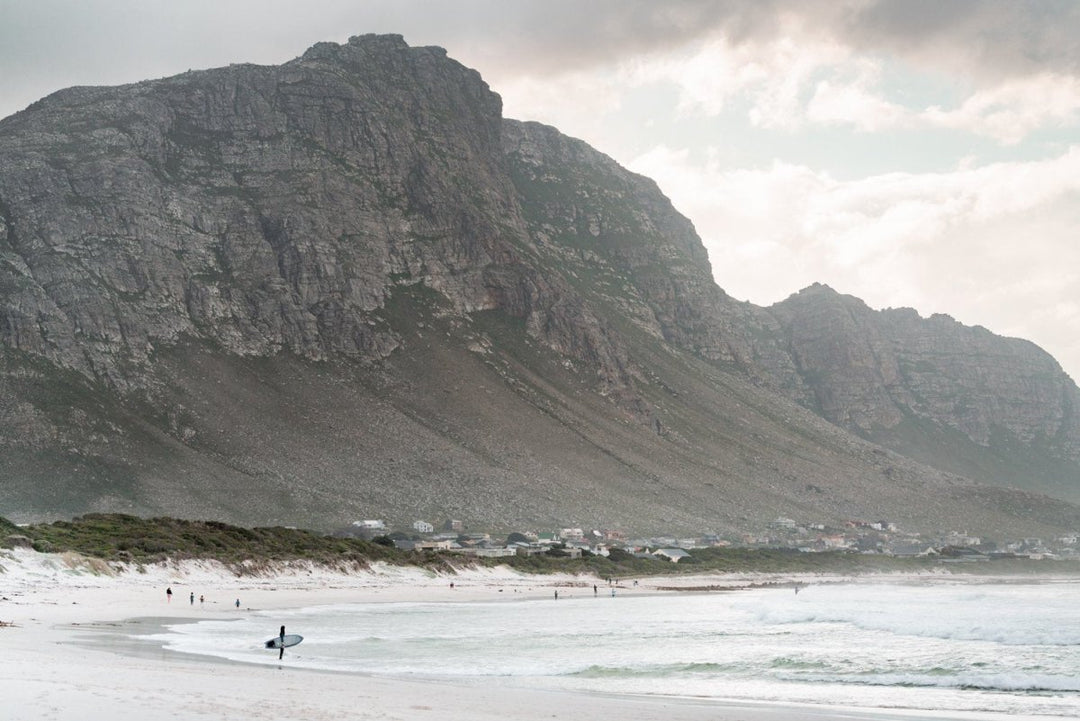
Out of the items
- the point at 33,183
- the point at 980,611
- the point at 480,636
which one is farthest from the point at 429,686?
the point at 33,183

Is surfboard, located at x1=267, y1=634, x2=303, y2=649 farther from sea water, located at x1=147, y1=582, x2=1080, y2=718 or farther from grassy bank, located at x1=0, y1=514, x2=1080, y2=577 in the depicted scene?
grassy bank, located at x1=0, y1=514, x2=1080, y2=577

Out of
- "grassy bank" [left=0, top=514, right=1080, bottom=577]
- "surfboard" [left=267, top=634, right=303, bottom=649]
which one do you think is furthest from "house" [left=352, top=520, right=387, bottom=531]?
"surfboard" [left=267, top=634, right=303, bottom=649]

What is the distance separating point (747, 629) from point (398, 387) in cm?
13287

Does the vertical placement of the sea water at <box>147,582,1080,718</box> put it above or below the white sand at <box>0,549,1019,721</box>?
below

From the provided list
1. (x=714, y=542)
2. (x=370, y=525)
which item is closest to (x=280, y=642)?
(x=370, y=525)

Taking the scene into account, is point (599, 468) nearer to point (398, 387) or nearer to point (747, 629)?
point (398, 387)

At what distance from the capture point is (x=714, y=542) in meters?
149

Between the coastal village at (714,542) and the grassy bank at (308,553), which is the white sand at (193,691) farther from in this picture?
the coastal village at (714,542)

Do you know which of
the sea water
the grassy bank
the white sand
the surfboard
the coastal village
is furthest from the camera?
the coastal village

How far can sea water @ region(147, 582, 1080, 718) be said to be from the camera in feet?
91.6

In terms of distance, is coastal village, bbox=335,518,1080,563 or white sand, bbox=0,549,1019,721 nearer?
white sand, bbox=0,549,1019,721

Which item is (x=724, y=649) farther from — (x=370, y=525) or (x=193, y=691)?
(x=370, y=525)

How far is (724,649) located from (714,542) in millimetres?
112749

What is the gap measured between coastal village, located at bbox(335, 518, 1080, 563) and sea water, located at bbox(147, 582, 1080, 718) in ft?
170
